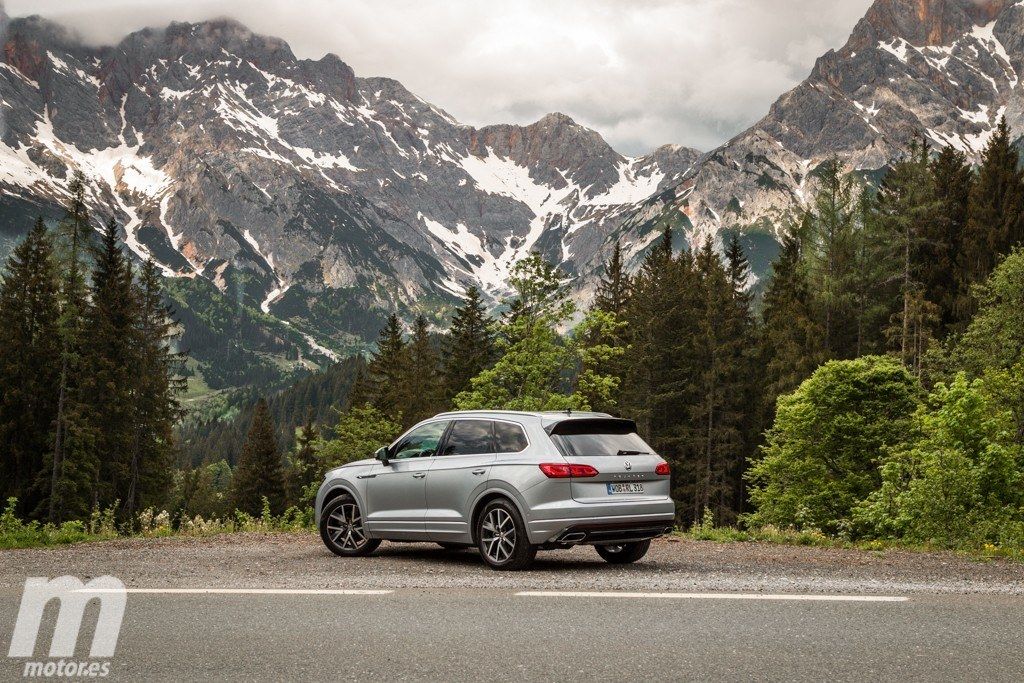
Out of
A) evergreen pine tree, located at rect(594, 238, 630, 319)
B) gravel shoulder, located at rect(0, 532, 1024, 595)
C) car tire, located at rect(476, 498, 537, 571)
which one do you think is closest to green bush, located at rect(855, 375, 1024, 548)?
gravel shoulder, located at rect(0, 532, 1024, 595)

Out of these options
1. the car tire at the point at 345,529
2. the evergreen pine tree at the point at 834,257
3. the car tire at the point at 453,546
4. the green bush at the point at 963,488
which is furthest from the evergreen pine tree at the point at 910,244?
the car tire at the point at 345,529

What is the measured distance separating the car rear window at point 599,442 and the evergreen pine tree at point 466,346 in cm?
4711

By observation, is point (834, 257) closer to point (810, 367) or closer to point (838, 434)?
point (810, 367)

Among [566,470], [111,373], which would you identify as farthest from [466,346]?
[566,470]

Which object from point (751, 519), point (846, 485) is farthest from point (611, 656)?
point (846, 485)

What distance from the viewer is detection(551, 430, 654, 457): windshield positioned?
1087 centimetres

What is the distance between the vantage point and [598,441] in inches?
437

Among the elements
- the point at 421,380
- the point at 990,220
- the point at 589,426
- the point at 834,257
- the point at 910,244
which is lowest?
the point at 589,426

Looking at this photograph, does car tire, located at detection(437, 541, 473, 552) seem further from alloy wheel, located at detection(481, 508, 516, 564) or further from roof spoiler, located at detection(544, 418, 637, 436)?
roof spoiler, located at detection(544, 418, 637, 436)

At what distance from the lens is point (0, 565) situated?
1184cm

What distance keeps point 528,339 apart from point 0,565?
16.4 m

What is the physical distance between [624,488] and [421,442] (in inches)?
118

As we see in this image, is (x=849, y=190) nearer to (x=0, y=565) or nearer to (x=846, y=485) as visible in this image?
(x=846, y=485)

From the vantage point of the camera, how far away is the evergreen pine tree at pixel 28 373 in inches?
1638
